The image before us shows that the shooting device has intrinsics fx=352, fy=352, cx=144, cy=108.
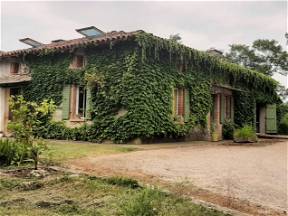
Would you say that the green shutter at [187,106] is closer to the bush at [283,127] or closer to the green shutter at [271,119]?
the green shutter at [271,119]

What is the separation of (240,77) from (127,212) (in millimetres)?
16460

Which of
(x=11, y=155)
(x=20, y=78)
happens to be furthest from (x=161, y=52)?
(x=11, y=155)

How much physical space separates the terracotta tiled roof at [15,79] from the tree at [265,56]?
23714 mm

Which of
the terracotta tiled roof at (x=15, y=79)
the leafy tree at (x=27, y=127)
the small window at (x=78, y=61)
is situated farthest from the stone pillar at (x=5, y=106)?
the leafy tree at (x=27, y=127)

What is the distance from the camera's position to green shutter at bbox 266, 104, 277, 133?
21859mm

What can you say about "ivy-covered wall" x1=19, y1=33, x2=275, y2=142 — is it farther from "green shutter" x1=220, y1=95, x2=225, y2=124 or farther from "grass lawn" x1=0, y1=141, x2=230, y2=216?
"grass lawn" x1=0, y1=141, x2=230, y2=216

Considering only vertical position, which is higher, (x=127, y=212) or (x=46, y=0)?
(x=46, y=0)

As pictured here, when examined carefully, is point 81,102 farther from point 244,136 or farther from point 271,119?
point 271,119

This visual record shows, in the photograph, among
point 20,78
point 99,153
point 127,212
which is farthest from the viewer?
point 20,78

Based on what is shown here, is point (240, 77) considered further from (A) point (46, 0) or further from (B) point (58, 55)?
(A) point (46, 0)

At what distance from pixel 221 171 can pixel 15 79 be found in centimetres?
1241

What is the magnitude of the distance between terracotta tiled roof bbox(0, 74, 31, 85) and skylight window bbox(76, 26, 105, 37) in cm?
329

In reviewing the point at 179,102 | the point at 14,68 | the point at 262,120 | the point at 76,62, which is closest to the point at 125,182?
the point at 179,102

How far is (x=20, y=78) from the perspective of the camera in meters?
16.4
